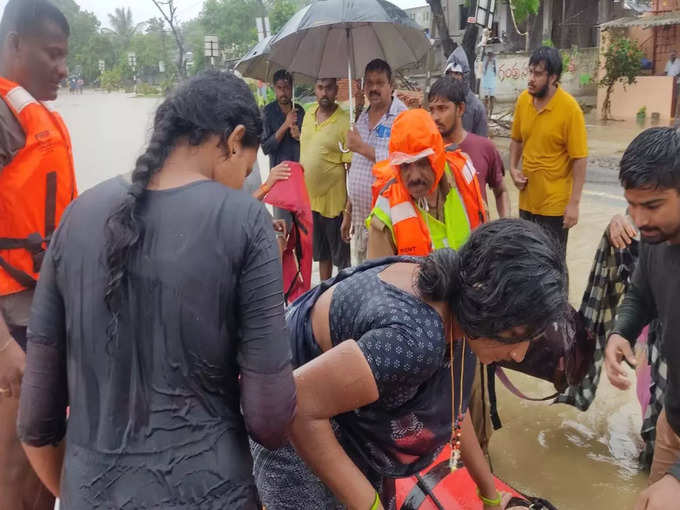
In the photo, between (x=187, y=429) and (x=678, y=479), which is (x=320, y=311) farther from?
(x=678, y=479)

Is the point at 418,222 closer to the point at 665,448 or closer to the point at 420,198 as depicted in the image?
the point at 420,198

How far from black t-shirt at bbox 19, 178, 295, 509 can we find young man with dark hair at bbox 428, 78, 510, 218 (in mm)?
2530

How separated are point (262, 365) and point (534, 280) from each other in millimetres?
597

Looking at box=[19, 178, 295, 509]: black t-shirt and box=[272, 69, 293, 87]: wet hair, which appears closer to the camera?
box=[19, 178, 295, 509]: black t-shirt

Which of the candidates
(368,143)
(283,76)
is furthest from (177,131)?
(283,76)

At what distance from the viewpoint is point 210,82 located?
125 centimetres

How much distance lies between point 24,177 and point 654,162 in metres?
1.93

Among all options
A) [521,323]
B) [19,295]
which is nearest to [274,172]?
[19,295]

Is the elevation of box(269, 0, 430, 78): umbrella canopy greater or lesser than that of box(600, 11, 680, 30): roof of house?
lesser

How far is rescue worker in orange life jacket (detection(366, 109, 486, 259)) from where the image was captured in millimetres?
2564

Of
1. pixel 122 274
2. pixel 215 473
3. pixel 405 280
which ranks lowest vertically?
pixel 215 473

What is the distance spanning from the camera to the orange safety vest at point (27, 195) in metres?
1.96

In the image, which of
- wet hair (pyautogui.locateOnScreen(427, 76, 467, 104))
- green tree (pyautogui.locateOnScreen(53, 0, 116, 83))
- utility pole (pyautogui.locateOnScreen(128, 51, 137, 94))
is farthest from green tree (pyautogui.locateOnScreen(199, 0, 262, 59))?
wet hair (pyautogui.locateOnScreen(427, 76, 467, 104))

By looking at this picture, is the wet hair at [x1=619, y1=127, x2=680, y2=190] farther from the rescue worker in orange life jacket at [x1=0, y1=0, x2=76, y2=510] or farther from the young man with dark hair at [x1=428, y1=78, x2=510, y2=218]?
the rescue worker in orange life jacket at [x1=0, y1=0, x2=76, y2=510]
